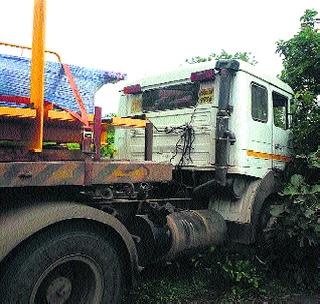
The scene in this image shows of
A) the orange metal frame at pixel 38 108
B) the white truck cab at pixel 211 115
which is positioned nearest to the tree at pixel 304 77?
the white truck cab at pixel 211 115

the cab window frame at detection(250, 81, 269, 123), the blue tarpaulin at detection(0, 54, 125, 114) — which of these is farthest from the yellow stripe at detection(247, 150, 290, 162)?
the blue tarpaulin at detection(0, 54, 125, 114)

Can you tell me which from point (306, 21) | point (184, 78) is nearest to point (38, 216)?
point (184, 78)

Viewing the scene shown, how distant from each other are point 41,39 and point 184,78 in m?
2.86

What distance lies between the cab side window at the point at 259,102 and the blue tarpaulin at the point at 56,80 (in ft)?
8.20

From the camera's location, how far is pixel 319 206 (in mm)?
4605

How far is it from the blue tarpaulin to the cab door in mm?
3205

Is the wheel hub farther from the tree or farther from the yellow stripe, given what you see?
the tree

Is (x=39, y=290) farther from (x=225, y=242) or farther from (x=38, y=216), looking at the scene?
(x=225, y=242)

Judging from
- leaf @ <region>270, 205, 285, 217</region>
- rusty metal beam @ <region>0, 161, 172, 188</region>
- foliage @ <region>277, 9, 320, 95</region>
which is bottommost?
leaf @ <region>270, 205, 285, 217</region>

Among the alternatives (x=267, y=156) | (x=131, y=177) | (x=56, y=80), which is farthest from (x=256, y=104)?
(x=56, y=80)

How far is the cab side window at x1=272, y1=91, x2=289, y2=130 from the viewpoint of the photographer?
5.82m

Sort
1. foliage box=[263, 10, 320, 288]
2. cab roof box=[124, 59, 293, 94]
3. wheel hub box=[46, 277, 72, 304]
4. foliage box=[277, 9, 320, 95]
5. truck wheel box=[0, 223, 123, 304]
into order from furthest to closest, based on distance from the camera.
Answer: foliage box=[277, 9, 320, 95], cab roof box=[124, 59, 293, 94], foliage box=[263, 10, 320, 288], wheel hub box=[46, 277, 72, 304], truck wheel box=[0, 223, 123, 304]

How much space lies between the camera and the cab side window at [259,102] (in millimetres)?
5207

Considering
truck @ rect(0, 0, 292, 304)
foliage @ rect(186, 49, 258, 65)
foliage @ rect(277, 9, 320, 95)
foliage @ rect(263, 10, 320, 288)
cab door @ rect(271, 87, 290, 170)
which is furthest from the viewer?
foliage @ rect(186, 49, 258, 65)
